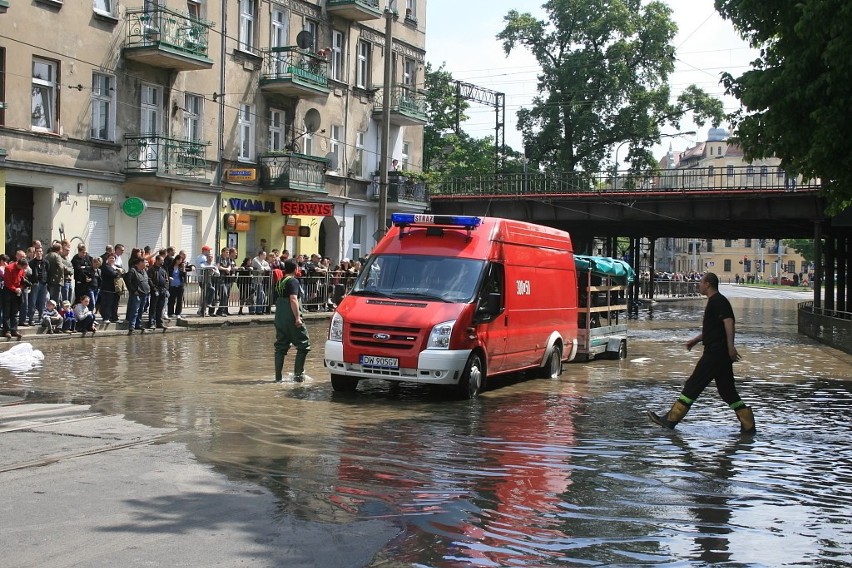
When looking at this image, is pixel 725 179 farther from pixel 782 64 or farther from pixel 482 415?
pixel 482 415

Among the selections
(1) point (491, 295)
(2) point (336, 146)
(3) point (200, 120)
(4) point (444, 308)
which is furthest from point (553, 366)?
(2) point (336, 146)

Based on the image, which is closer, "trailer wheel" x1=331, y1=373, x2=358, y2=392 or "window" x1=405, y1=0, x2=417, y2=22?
"trailer wheel" x1=331, y1=373, x2=358, y2=392

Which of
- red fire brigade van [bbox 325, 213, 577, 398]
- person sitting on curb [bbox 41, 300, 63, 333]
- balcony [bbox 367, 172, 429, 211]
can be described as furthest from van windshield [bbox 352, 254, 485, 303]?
balcony [bbox 367, 172, 429, 211]

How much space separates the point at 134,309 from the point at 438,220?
36.7 feet

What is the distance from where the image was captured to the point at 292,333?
14.8 metres

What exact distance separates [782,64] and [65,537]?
14.4 metres

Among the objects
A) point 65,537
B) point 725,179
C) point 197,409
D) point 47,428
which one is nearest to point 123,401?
point 197,409

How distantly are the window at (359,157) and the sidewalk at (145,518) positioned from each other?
120 feet

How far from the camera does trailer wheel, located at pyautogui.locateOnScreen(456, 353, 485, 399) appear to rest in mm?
13398

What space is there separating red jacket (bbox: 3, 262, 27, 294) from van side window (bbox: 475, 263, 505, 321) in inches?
410

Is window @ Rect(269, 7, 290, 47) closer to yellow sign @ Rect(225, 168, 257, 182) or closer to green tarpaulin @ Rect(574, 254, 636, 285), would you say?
yellow sign @ Rect(225, 168, 257, 182)

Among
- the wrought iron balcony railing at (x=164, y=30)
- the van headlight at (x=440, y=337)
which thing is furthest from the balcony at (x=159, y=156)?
the van headlight at (x=440, y=337)

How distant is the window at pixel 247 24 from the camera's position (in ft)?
122

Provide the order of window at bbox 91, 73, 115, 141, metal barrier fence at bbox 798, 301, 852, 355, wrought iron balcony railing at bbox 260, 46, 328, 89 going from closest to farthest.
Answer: metal barrier fence at bbox 798, 301, 852, 355 < window at bbox 91, 73, 115, 141 < wrought iron balcony railing at bbox 260, 46, 328, 89
